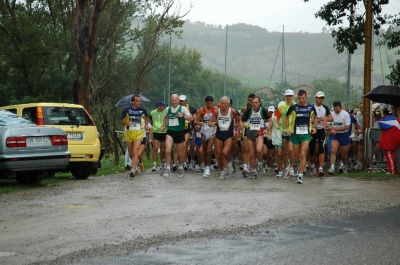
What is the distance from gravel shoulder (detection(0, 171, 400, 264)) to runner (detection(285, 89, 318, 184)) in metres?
0.81

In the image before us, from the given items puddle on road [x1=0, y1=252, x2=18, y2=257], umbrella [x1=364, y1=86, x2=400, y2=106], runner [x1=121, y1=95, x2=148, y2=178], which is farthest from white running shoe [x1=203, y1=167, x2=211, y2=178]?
puddle on road [x1=0, y1=252, x2=18, y2=257]

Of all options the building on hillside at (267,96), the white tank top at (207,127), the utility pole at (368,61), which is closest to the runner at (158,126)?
the white tank top at (207,127)

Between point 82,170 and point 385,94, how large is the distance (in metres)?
7.76

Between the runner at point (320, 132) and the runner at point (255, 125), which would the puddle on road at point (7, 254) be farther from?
the runner at point (320, 132)

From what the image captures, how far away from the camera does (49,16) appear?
145ft

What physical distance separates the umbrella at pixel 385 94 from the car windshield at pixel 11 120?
8743 millimetres

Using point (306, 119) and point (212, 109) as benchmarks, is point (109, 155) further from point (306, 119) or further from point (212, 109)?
point (306, 119)

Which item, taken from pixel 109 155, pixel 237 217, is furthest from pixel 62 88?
pixel 237 217

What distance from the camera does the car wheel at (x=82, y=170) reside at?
1656 cm

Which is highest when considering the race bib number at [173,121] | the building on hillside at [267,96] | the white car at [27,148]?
the building on hillside at [267,96]

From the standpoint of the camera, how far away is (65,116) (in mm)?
16266

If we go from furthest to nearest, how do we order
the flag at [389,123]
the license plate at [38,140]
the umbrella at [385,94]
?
1. the umbrella at [385,94]
2. the flag at [389,123]
3. the license plate at [38,140]

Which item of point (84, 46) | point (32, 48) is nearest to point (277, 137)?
point (84, 46)

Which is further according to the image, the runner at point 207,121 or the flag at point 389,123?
the runner at point 207,121
